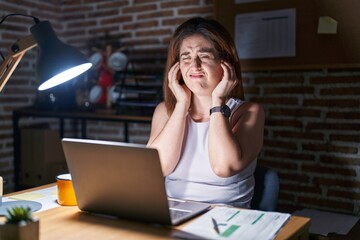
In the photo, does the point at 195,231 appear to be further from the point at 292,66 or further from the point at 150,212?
the point at 292,66

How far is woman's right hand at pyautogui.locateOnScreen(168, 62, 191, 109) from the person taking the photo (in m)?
1.79

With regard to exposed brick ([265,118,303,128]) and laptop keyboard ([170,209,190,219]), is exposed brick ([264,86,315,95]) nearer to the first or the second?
exposed brick ([265,118,303,128])

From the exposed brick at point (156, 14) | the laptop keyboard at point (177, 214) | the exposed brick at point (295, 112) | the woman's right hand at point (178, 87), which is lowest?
the laptop keyboard at point (177, 214)

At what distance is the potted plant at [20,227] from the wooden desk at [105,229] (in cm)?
10

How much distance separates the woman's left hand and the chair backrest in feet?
1.09

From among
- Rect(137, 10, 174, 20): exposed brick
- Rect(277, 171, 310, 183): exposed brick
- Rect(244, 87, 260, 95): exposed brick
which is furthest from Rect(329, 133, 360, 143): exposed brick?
Rect(137, 10, 174, 20): exposed brick

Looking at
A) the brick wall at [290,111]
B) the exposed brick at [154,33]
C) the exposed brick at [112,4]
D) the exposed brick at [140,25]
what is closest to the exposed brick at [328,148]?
the brick wall at [290,111]

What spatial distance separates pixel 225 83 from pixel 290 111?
1.09m

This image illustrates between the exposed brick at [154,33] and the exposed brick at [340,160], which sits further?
the exposed brick at [154,33]

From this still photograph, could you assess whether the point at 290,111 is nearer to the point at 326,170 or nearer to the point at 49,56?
the point at 326,170

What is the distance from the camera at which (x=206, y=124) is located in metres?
1.74

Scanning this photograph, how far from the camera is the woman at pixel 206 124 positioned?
160cm

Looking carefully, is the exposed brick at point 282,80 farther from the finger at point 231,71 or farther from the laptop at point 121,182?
the laptop at point 121,182

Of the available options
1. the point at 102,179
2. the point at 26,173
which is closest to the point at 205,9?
the point at 26,173
